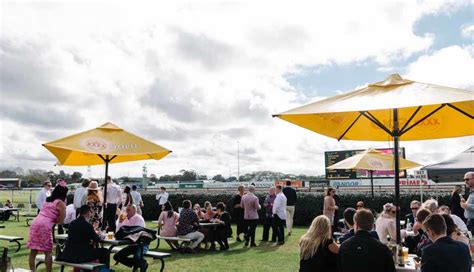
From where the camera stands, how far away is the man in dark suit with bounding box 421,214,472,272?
12.8ft

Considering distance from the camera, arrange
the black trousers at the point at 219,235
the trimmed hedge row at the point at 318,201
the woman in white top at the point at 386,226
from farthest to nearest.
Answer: the trimmed hedge row at the point at 318,201, the black trousers at the point at 219,235, the woman in white top at the point at 386,226

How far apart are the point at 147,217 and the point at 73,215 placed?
1036cm

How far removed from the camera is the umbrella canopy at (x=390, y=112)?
4605 millimetres

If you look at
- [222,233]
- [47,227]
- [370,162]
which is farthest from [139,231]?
[370,162]

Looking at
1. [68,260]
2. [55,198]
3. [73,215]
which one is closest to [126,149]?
[55,198]

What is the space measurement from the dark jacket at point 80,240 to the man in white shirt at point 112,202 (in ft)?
20.2

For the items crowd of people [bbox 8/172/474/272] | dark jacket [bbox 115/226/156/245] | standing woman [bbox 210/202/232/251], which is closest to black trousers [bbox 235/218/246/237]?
crowd of people [bbox 8/172/474/272]

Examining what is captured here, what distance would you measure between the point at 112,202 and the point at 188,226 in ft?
10.0

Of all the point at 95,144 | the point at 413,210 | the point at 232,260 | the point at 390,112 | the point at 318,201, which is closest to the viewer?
the point at 390,112

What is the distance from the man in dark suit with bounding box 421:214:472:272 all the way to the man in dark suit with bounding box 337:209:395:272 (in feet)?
1.13

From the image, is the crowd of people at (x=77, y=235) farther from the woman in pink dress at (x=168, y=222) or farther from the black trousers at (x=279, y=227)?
the black trousers at (x=279, y=227)

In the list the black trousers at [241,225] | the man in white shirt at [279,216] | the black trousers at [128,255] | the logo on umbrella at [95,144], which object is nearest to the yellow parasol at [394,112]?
the black trousers at [128,255]

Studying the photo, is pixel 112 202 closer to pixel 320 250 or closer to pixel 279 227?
pixel 279 227

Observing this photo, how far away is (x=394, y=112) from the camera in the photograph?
5.74m
